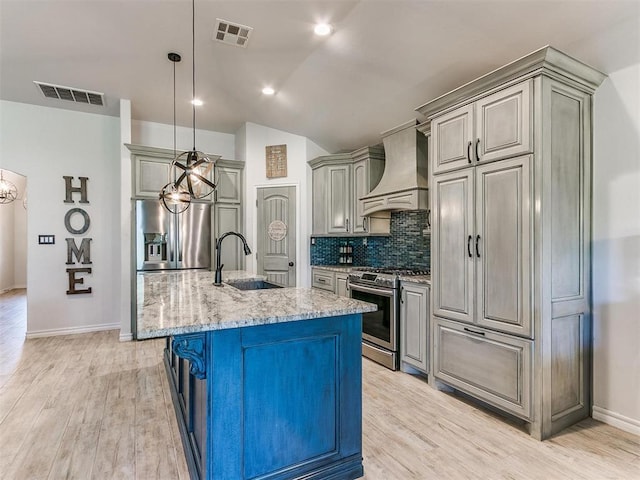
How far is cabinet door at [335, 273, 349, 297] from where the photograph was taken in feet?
13.7

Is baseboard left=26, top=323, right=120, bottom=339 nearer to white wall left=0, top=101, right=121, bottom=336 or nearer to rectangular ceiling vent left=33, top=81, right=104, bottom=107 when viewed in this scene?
white wall left=0, top=101, right=121, bottom=336

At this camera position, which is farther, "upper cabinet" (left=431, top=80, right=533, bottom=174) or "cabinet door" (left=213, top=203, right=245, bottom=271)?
"cabinet door" (left=213, top=203, right=245, bottom=271)

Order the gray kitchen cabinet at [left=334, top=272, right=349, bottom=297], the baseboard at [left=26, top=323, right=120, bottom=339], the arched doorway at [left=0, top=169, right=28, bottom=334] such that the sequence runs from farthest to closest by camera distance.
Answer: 1. the arched doorway at [left=0, top=169, right=28, bottom=334]
2. the baseboard at [left=26, top=323, right=120, bottom=339]
3. the gray kitchen cabinet at [left=334, top=272, right=349, bottom=297]

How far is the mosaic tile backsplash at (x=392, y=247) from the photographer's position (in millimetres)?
4000

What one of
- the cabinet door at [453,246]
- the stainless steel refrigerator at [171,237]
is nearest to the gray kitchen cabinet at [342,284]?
the cabinet door at [453,246]

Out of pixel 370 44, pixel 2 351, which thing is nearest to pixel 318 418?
pixel 370 44

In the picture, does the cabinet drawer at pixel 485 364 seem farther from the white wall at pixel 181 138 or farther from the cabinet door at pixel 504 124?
the white wall at pixel 181 138

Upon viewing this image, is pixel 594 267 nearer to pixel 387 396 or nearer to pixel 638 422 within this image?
pixel 638 422

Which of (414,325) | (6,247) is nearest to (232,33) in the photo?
(414,325)

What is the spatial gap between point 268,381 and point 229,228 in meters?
3.80

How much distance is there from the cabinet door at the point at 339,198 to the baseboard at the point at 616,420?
3.06 meters

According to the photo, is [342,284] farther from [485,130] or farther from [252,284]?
[485,130]

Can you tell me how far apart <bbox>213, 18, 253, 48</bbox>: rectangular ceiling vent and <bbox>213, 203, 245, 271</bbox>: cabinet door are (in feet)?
7.94

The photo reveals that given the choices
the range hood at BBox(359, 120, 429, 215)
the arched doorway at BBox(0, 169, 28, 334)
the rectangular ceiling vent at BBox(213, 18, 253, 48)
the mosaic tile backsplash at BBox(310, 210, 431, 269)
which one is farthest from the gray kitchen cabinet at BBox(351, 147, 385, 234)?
the arched doorway at BBox(0, 169, 28, 334)
